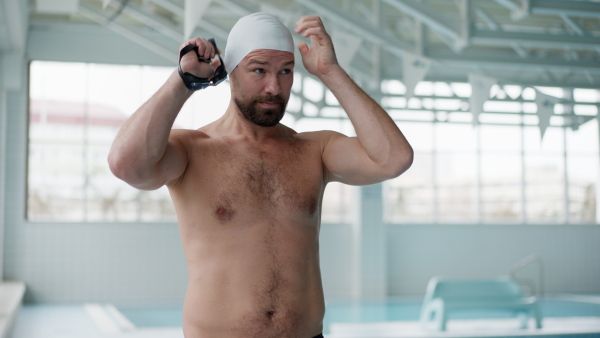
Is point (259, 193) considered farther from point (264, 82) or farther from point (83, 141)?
point (83, 141)

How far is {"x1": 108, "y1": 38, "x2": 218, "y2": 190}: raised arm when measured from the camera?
5.08 feet

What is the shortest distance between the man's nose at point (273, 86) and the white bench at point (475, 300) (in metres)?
6.43

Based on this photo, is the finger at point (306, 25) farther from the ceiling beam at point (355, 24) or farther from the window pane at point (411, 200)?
the window pane at point (411, 200)

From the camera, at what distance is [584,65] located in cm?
711

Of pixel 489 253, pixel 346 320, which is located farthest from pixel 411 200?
pixel 346 320

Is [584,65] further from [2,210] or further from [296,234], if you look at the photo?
[2,210]

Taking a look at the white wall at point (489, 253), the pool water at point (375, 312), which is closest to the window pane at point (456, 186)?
the white wall at point (489, 253)

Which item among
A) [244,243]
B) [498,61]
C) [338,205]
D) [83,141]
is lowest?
[338,205]

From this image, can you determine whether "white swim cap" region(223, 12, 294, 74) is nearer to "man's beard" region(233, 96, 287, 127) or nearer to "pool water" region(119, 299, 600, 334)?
"man's beard" region(233, 96, 287, 127)

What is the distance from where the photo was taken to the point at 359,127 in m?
1.81

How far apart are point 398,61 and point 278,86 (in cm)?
1042

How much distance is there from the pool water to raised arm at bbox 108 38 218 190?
6643mm

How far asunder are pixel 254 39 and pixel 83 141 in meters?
10.00

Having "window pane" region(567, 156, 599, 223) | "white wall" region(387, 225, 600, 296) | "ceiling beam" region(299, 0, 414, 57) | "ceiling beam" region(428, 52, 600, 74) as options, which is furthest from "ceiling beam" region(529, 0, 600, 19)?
"window pane" region(567, 156, 599, 223)
